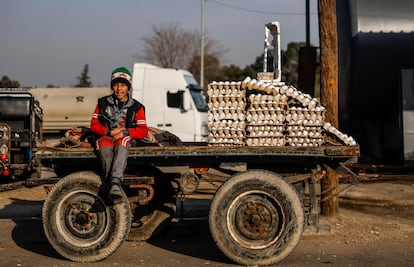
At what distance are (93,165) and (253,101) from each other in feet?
7.06

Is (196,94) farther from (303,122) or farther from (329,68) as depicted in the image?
(303,122)

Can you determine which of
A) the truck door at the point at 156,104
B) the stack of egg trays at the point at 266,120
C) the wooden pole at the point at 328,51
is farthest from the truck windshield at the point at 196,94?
the stack of egg trays at the point at 266,120

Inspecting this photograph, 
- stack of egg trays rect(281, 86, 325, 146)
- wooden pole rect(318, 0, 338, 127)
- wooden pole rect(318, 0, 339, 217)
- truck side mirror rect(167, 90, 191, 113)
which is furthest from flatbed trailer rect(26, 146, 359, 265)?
truck side mirror rect(167, 90, 191, 113)

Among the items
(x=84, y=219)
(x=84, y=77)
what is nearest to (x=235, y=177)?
(x=84, y=219)

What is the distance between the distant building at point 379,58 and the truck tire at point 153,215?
330 inches

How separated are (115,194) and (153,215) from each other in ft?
5.75

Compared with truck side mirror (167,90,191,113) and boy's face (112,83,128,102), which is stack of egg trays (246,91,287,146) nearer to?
boy's face (112,83,128,102)

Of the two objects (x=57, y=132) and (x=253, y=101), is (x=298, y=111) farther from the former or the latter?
(x=57, y=132)

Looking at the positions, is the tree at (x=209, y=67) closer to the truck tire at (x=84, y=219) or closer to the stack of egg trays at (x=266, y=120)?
the stack of egg trays at (x=266, y=120)

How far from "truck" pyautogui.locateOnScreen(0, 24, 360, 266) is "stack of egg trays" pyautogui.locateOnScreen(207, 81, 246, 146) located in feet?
0.04

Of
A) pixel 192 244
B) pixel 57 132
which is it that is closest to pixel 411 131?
pixel 192 244

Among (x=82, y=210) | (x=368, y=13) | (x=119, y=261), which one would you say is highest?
(x=368, y=13)

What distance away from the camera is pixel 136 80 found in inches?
910

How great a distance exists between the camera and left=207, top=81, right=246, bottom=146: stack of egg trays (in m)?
7.95
